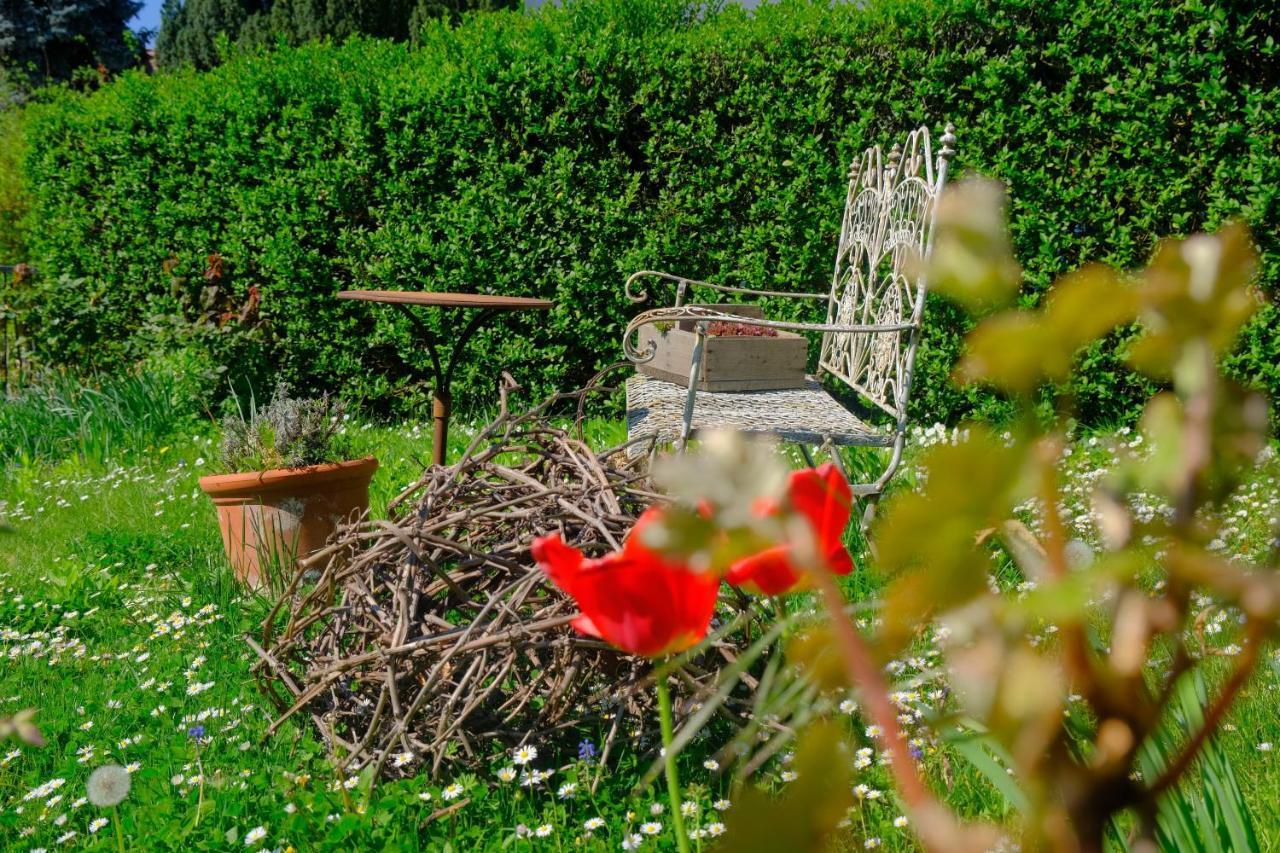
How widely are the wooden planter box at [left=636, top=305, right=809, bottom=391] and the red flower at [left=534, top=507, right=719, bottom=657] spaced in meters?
3.01

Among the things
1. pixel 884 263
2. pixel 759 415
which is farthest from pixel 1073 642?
pixel 884 263

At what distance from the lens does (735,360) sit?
359 centimetres

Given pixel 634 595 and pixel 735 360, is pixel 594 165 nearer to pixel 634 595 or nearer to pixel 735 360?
pixel 735 360

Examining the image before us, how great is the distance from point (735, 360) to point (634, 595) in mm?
3134

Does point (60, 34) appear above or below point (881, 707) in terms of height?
above

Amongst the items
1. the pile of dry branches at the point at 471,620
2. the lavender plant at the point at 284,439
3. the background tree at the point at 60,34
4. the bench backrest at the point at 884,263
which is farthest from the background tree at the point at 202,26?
the pile of dry branches at the point at 471,620

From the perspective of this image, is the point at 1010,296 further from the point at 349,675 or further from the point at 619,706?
the point at 349,675

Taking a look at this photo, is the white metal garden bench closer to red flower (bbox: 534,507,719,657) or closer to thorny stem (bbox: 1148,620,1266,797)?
red flower (bbox: 534,507,719,657)

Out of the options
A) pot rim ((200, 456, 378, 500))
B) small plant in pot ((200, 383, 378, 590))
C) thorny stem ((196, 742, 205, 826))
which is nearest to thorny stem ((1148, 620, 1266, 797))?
thorny stem ((196, 742, 205, 826))

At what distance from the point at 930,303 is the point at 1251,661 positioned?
482 cm

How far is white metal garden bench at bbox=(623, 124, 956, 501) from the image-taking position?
2.87 metres

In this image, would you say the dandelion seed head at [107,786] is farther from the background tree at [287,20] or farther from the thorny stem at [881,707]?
the background tree at [287,20]

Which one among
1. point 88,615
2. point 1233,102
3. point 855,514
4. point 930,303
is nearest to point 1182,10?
point 1233,102

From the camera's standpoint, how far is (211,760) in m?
2.00
